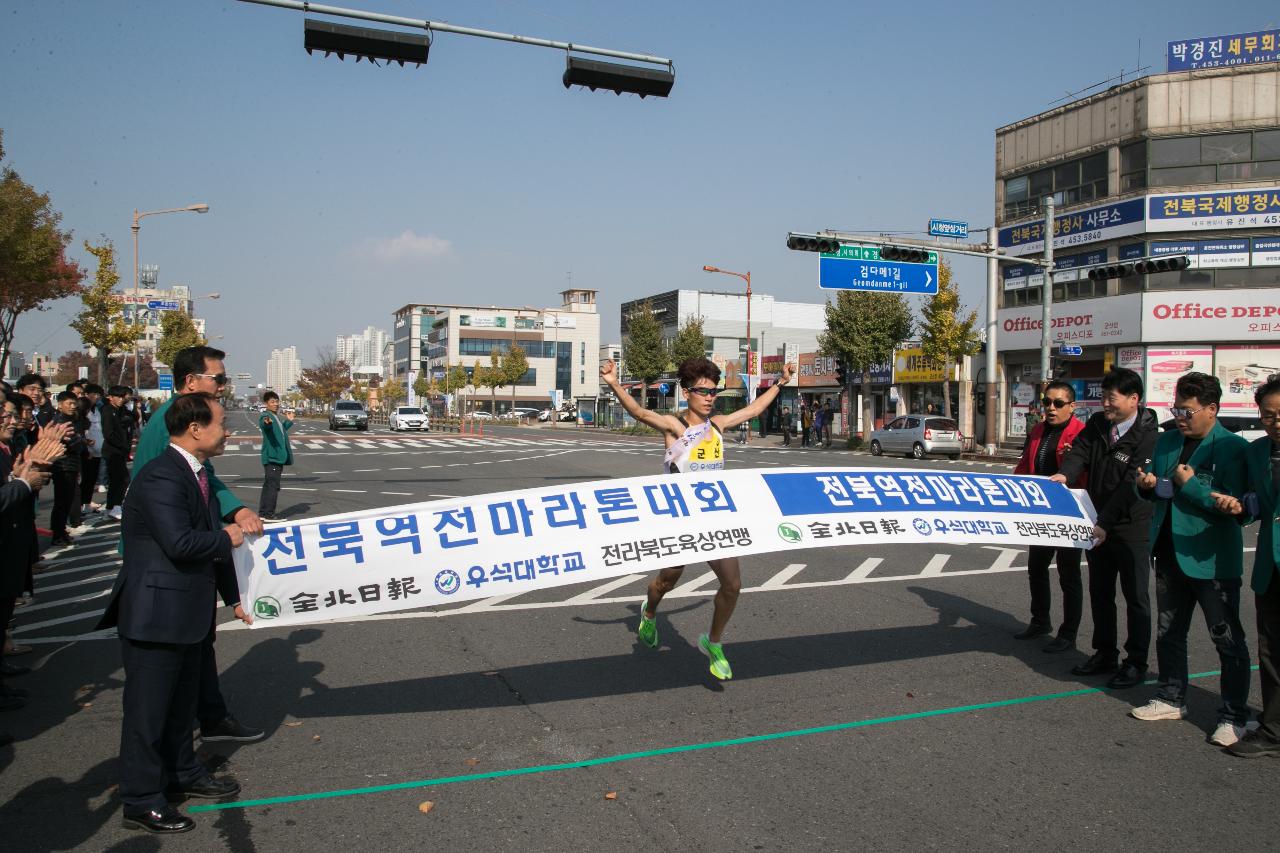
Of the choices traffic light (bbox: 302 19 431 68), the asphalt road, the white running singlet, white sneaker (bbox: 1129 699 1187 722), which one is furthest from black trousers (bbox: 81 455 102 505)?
white sneaker (bbox: 1129 699 1187 722)

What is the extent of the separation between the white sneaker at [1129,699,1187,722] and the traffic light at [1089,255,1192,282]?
21103mm

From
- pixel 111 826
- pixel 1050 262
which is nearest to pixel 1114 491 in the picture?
pixel 111 826

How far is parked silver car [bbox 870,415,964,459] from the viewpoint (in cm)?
3042

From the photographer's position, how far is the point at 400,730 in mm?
4910

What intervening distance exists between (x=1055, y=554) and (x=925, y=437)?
24.4m

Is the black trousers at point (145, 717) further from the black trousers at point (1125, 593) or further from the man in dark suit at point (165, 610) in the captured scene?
the black trousers at point (1125, 593)

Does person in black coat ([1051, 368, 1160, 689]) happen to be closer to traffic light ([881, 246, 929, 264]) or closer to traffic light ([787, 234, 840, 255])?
traffic light ([787, 234, 840, 255])

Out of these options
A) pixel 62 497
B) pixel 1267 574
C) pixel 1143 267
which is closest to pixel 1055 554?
pixel 1267 574

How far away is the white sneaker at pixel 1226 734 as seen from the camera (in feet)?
15.2

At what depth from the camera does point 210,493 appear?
4.27m

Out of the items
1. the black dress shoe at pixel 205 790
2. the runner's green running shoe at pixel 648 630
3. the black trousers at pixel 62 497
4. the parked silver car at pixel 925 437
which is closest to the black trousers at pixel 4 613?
the black dress shoe at pixel 205 790

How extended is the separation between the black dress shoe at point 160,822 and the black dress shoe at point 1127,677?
5169 millimetres

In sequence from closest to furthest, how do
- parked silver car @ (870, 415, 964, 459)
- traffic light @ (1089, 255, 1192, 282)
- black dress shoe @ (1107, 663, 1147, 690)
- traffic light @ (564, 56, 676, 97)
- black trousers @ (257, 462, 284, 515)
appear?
black dress shoe @ (1107, 663, 1147, 690), traffic light @ (564, 56, 676, 97), black trousers @ (257, 462, 284, 515), traffic light @ (1089, 255, 1192, 282), parked silver car @ (870, 415, 964, 459)

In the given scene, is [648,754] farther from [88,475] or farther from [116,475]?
[88,475]
